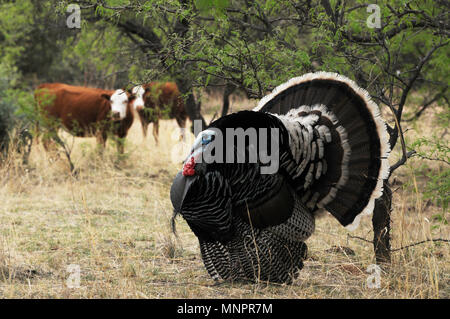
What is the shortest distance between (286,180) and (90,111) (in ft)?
22.8

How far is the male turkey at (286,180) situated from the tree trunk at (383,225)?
26.8 inches

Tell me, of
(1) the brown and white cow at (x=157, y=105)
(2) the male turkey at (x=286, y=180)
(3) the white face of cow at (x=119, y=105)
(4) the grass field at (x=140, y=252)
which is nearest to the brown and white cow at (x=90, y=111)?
(3) the white face of cow at (x=119, y=105)

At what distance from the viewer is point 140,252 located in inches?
206

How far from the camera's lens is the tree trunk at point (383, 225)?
4652mm

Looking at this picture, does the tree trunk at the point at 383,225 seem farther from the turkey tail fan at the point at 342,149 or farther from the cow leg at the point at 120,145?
the cow leg at the point at 120,145

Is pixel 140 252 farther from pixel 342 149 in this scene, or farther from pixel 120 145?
pixel 120 145

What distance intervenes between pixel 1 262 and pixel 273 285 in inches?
80.4

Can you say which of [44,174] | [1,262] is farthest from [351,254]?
[44,174]

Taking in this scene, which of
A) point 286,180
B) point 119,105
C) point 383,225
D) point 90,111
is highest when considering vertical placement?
point 119,105

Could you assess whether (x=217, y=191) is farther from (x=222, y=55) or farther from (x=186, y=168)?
(x=222, y=55)

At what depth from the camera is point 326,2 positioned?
191 inches

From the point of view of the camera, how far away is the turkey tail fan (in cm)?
404

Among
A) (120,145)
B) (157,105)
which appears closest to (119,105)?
(120,145)

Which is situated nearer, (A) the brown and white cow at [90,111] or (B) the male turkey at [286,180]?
(B) the male turkey at [286,180]
